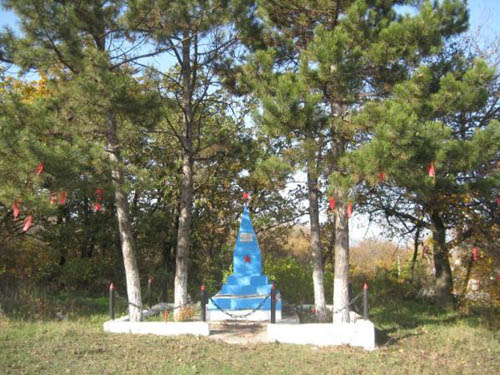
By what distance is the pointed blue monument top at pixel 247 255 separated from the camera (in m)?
11.4

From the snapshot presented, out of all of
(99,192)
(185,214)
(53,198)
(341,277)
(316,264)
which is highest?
(99,192)

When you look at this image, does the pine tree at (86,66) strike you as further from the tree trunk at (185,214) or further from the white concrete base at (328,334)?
the white concrete base at (328,334)

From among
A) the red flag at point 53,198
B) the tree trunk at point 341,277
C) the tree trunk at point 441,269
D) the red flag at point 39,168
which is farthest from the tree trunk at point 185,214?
the tree trunk at point 441,269

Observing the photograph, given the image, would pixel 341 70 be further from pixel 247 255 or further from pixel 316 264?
pixel 247 255

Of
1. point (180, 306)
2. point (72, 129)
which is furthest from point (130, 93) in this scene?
point (180, 306)

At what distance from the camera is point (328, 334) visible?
325 inches

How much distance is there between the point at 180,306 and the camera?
9.98 meters

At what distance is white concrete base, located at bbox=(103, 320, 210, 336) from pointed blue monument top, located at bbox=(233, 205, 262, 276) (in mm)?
2666

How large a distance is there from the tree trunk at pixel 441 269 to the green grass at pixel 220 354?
3.15 metres

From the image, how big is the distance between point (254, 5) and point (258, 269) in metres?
6.00

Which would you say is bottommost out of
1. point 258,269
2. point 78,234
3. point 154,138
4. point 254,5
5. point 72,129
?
point 258,269

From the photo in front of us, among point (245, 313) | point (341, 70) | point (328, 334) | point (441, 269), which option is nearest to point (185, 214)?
point (245, 313)

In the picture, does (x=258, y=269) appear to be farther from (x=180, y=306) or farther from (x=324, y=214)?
(x=324, y=214)

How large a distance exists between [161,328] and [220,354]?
1.88 metres
